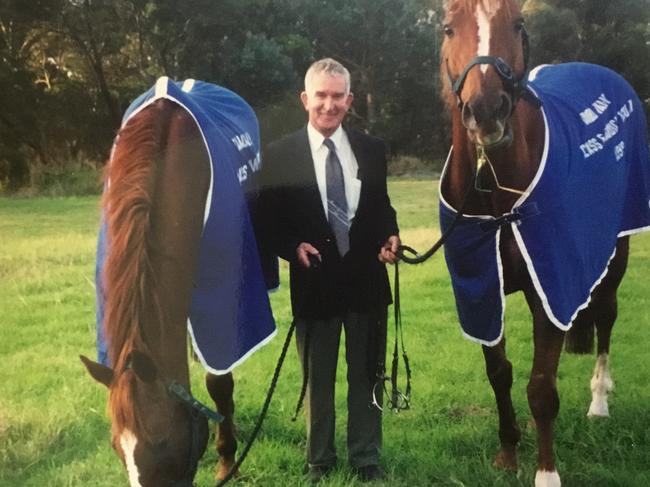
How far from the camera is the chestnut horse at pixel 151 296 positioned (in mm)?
1529

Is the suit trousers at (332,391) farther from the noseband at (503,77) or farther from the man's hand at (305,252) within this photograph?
the noseband at (503,77)

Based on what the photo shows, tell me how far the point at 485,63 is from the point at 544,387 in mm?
1107

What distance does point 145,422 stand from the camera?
1527 millimetres

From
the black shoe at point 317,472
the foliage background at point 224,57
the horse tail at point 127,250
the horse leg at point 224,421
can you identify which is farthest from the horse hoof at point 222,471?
the foliage background at point 224,57

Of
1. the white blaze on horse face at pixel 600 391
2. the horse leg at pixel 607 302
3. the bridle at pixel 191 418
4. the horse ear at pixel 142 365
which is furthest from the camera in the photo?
the horse leg at pixel 607 302

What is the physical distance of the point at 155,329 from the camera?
1593 mm

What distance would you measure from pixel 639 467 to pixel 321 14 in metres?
1.99

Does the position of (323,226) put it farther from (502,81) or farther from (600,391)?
(600,391)

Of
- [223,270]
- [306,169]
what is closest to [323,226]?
[306,169]

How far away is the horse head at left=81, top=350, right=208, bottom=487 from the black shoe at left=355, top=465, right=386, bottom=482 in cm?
94

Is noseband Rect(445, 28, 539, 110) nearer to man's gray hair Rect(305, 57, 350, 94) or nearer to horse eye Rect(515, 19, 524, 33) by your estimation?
horse eye Rect(515, 19, 524, 33)

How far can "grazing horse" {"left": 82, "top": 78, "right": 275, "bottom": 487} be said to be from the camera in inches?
60.6

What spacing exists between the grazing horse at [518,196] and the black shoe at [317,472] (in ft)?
2.09

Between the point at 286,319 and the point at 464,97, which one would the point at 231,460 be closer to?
the point at 286,319
